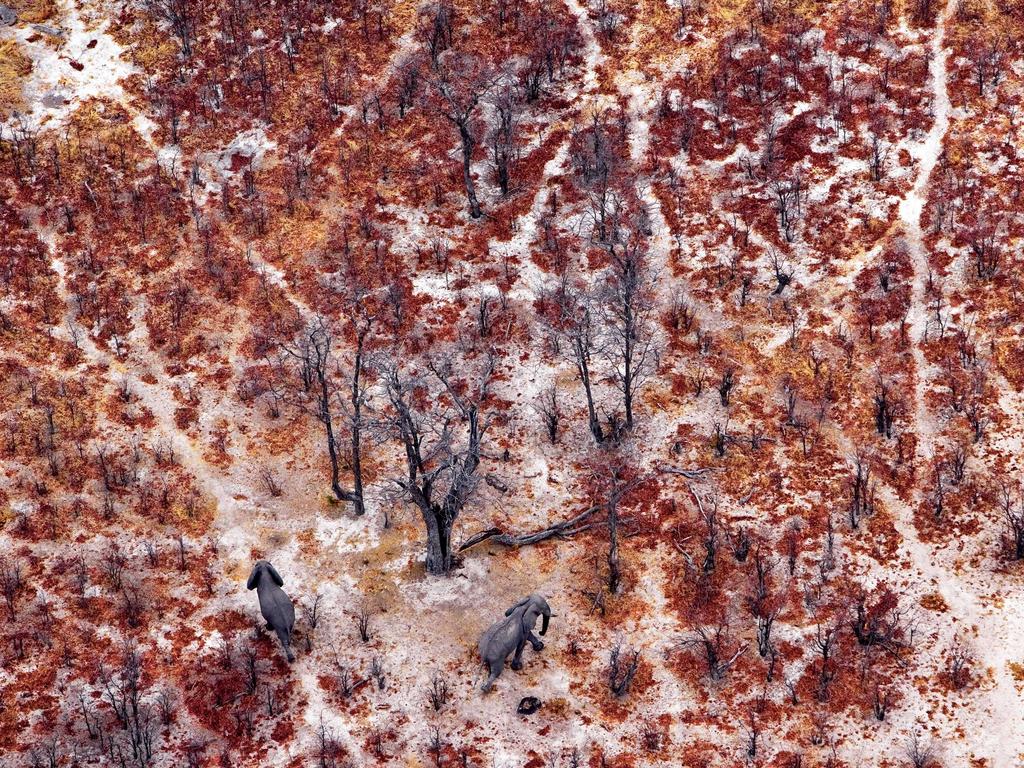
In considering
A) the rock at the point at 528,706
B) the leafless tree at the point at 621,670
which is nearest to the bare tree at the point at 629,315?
the leafless tree at the point at 621,670

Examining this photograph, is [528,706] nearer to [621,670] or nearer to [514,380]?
[621,670]

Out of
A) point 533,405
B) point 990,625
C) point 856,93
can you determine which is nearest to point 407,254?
point 533,405

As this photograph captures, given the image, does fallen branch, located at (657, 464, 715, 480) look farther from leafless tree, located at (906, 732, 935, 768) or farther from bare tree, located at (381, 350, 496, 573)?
leafless tree, located at (906, 732, 935, 768)

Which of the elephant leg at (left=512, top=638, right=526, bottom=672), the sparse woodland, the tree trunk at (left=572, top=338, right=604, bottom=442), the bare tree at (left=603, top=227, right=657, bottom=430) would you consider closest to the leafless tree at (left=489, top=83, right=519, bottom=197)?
the sparse woodland

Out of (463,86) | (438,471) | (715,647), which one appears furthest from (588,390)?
(463,86)

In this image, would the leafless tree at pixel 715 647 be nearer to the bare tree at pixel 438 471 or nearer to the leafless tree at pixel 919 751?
the leafless tree at pixel 919 751
